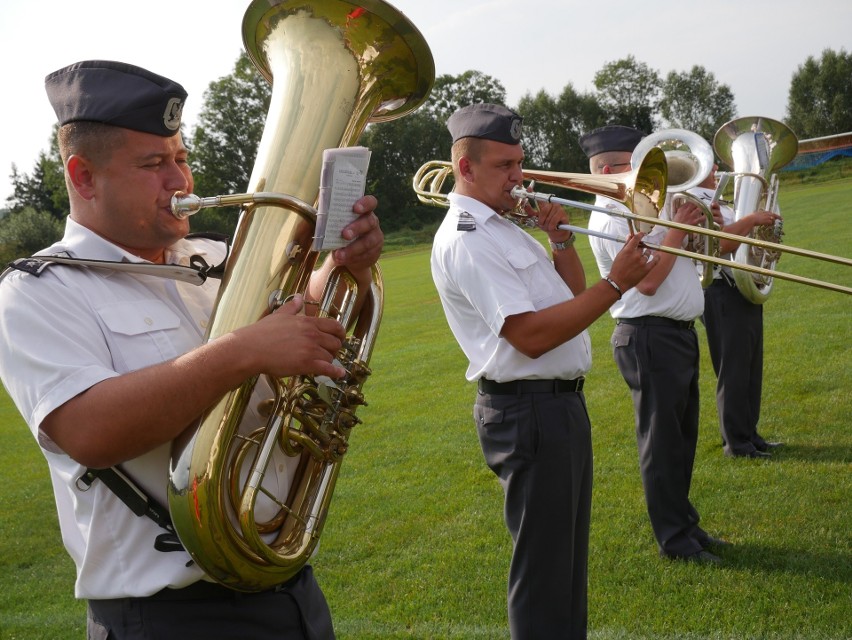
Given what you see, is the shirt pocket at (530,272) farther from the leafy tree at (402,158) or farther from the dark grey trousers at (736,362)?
the leafy tree at (402,158)

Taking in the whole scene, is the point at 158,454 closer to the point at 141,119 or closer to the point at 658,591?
the point at 141,119

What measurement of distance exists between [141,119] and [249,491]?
0.93 meters

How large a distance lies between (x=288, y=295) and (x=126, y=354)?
41 centimetres

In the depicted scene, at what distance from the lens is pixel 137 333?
187 centimetres

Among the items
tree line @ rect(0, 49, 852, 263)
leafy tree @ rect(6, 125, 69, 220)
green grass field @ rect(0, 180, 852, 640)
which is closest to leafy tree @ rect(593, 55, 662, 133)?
tree line @ rect(0, 49, 852, 263)

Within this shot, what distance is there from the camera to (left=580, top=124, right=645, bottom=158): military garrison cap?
205 inches

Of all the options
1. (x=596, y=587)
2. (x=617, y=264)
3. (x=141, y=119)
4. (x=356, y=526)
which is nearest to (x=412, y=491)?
(x=356, y=526)

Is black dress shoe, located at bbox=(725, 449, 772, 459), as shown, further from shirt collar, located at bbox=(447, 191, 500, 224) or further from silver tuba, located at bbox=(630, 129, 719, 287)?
shirt collar, located at bbox=(447, 191, 500, 224)

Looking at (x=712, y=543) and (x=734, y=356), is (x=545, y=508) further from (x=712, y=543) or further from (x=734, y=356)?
(x=734, y=356)

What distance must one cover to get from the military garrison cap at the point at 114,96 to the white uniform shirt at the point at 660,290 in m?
3.21

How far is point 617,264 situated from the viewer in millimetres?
3197

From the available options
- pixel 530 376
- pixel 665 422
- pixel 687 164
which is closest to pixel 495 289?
pixel 530 376

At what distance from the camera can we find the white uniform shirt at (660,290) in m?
4.73

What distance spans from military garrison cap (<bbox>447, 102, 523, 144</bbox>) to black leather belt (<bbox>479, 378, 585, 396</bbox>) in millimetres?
1099
